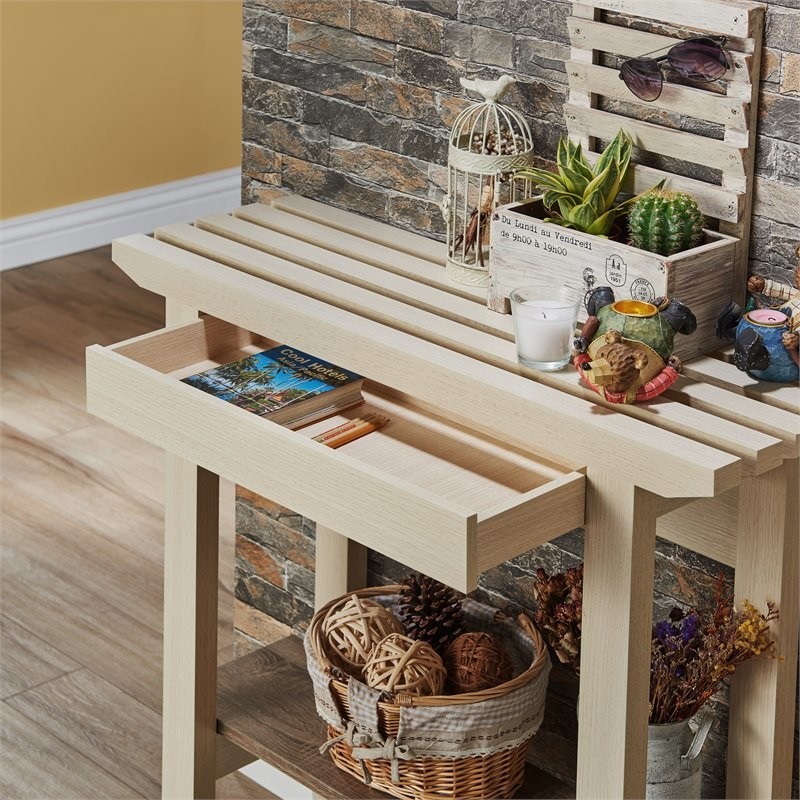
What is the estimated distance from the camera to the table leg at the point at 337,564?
6.34 ft

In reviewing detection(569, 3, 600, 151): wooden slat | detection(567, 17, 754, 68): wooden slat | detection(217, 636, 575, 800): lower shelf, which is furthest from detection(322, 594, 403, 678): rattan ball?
detection(567, 17, 754, 68): wooden slat

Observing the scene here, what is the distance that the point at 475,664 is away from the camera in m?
1.64

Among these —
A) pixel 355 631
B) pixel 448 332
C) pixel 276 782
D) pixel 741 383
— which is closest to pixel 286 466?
pixel 448 332

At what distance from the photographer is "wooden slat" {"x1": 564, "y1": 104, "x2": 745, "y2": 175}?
55.8 inches

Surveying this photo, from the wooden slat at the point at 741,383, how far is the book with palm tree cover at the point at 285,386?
39 centimetres

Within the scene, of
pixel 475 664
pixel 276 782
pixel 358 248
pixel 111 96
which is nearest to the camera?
pixel 475 664

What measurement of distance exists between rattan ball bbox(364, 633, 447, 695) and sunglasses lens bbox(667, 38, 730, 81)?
71cm

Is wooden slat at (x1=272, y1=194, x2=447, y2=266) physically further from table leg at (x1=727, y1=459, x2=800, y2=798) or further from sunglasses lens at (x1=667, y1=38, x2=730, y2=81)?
table leg at (x1=727, y1=459, x2=800, y2=798)

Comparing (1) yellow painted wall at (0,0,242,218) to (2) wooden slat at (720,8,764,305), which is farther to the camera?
(1) yellow painted wall at (0,0,242,218)

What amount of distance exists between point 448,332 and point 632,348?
256 mm

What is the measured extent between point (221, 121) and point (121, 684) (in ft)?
8.77

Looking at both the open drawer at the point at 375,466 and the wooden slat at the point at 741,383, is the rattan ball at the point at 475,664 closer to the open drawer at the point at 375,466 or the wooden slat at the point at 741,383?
the open drawer at the point at 375,466

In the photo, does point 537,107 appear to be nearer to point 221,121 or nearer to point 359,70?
point 359,70

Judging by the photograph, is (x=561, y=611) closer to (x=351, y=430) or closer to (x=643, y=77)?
(x=351, y=430)
